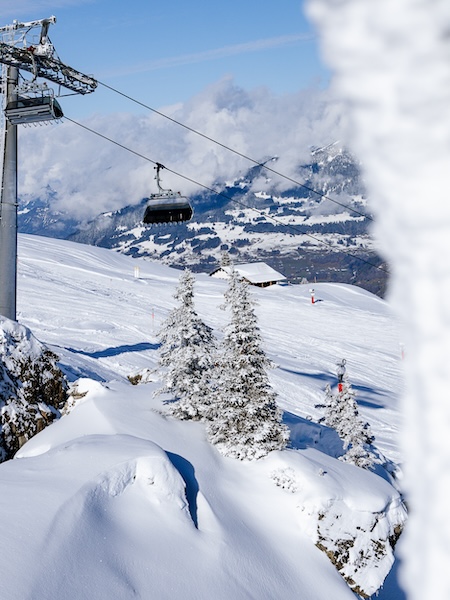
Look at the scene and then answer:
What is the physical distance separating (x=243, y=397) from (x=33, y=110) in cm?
1124

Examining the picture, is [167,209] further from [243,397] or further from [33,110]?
[243,397]

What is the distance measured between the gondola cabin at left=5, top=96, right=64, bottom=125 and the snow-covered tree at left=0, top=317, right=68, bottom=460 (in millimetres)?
6726

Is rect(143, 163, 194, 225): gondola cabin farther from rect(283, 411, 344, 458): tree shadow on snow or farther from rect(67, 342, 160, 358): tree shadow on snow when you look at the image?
rect(67, 342, 160, 358): tree shadow on snow

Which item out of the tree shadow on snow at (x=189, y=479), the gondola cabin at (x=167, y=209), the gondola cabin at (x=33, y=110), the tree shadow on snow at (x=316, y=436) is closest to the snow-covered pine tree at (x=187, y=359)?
the gondola cabin at (x=167, y=209)

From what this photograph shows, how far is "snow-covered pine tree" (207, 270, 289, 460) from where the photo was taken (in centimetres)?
1311

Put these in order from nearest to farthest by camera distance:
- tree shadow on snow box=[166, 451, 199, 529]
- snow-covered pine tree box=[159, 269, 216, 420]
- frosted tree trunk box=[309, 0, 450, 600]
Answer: frosted tree trunk box=[309, 0, 450, 600] → tree shadow on snow box=[166, 451, 199, 529] → snow-covered pine tree box=[159, 269, 216, 420]

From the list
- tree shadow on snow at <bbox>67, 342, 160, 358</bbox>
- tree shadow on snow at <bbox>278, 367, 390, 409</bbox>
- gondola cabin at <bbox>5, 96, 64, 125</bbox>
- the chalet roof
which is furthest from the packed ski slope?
the chalet roof

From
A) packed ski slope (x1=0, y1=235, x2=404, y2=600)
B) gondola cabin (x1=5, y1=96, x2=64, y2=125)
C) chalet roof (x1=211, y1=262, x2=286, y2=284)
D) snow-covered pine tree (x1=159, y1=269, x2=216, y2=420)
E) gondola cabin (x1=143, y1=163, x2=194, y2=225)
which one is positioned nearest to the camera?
packed ski slope (x1=0, y1=235, x2=404, y2=600)

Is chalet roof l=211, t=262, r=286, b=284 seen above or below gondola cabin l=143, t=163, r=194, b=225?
below

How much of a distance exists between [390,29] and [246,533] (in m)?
10.9

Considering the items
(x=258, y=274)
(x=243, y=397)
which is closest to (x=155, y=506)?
(x=243, y=397)

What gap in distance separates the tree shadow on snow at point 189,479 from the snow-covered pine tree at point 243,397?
1501 millimetres

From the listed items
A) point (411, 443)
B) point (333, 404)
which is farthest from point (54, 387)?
point (411, 443)

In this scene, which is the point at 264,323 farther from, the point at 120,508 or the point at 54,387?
the point at 120,508
